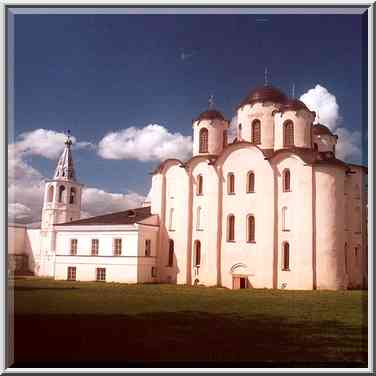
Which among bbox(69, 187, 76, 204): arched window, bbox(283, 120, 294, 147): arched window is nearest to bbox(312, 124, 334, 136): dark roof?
bbox(283, 120, 294, 147): arched window

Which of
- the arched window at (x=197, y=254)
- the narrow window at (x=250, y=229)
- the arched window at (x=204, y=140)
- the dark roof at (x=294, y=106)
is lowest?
the arched window at (x=197, y=254)

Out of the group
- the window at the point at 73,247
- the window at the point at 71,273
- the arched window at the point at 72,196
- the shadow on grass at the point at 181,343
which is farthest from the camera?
the window at the point at 73,247

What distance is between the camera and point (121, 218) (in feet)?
86.1

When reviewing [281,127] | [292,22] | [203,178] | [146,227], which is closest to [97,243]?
[146,227]

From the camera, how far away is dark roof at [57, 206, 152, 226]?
2582cm

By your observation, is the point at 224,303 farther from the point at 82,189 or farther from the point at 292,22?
the point at 292,22

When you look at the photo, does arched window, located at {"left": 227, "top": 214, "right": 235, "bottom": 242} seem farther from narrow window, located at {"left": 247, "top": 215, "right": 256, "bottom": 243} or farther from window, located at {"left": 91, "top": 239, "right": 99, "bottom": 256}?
window, located at {"left": 91, "top": 239, "right": 99, "bottom": 256}

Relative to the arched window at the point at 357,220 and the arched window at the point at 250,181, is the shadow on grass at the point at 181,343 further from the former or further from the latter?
the arched window at the point at 250,181

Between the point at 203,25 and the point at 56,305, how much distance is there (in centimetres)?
878

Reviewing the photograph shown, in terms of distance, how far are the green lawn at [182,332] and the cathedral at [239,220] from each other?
605 cm

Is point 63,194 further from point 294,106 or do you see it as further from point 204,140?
point 294,106

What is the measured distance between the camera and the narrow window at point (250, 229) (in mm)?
24172

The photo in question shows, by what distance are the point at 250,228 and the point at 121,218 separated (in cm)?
681

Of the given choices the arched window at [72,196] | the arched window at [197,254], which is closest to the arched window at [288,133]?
the arched window at [197,254]
